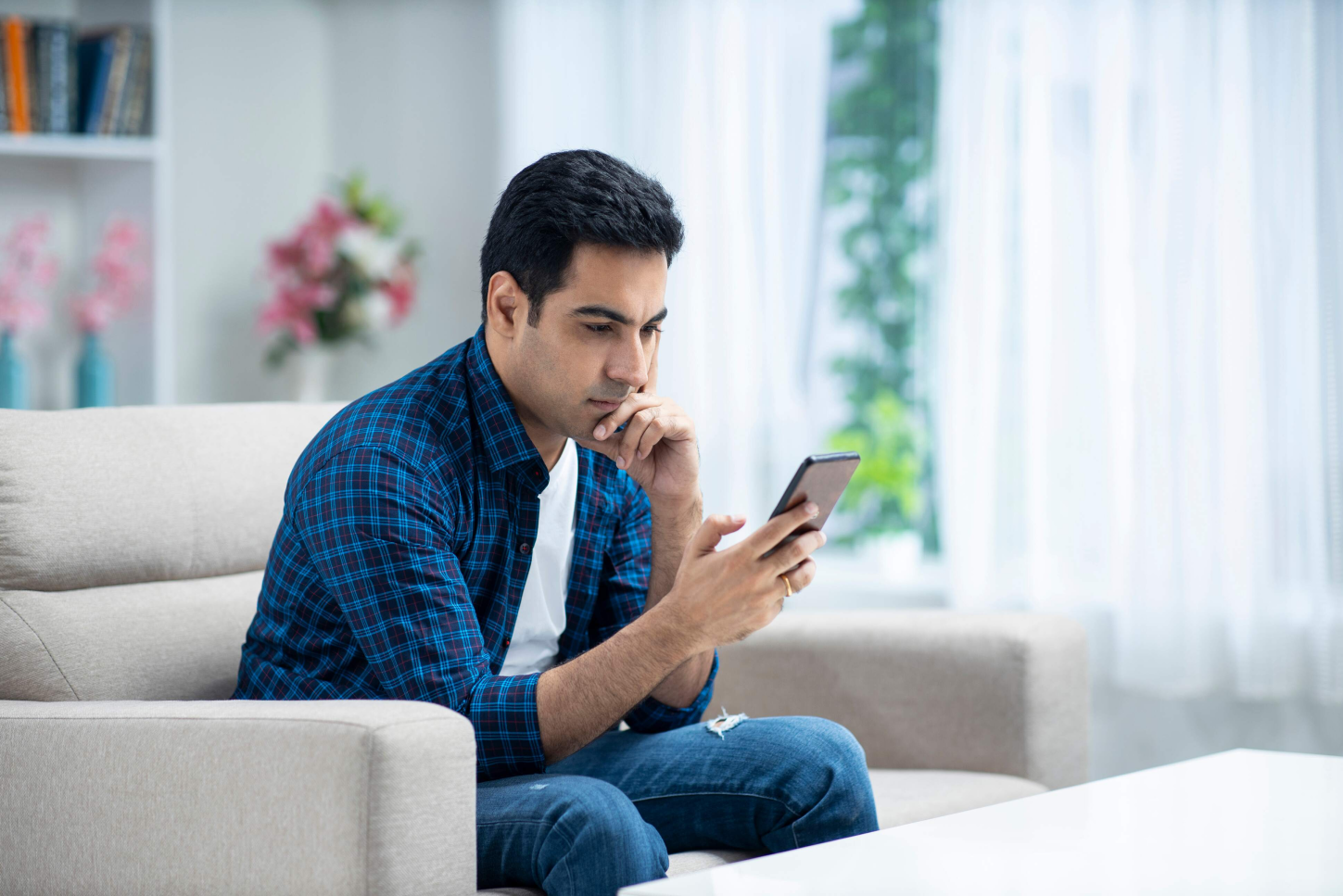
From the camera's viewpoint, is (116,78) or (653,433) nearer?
(653,433)

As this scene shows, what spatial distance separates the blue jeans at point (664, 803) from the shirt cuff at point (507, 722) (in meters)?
0.03

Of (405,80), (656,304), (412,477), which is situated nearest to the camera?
(412,477)

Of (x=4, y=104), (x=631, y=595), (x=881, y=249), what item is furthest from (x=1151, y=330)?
(x=4, y=104)

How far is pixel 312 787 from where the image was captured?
41.7 inches

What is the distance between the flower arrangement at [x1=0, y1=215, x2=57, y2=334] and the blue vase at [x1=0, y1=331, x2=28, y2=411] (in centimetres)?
3

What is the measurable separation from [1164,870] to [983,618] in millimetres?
779

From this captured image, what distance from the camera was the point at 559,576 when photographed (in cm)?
145

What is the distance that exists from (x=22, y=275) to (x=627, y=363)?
2.01 m

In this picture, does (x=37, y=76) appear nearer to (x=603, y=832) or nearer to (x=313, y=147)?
(x=313, y=147)

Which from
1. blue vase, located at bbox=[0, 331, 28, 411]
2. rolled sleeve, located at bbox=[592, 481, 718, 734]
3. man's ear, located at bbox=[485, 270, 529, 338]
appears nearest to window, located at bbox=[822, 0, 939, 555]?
rolled sleeve, located at bbox=[592, 481, 718, 734]

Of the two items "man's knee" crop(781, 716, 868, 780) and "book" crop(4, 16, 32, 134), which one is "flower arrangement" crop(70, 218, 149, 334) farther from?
"man's knee" crop(781, 716, 868, 780)

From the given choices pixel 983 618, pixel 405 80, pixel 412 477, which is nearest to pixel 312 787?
pixel 412 477

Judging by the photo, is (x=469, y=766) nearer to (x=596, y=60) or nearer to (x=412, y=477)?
(x=412, y=477)

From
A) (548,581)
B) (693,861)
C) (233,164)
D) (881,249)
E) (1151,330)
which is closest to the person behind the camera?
(693,861)
